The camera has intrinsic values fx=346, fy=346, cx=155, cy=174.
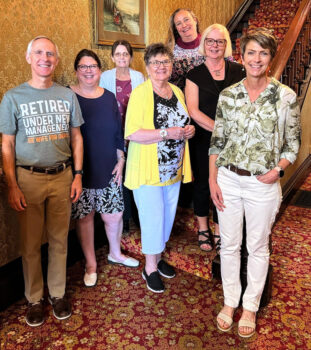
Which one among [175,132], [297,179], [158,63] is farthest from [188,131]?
[297,179]

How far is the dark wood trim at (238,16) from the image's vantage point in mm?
5707

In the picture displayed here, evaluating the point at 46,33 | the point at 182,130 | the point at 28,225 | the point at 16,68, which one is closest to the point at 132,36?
the point at 46,33

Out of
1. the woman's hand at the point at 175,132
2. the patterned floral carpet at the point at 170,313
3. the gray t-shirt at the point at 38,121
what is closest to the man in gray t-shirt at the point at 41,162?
the gray t-shirt at the point at 38,121

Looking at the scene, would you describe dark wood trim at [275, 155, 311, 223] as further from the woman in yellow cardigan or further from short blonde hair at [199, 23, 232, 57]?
short blonde hair at [199, 23, 232, 57]

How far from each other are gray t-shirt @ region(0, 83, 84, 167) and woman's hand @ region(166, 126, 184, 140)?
1.96 feet

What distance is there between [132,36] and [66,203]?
6.49ft

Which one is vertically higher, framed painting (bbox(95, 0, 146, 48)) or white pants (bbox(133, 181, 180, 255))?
framed painting (bbox(95, 0, 146, 48))

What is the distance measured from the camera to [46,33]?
2.50m

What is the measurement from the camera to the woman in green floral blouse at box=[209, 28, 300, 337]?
1.75 meters

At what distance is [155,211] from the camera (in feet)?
7.70

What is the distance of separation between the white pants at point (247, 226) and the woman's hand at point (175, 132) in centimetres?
38

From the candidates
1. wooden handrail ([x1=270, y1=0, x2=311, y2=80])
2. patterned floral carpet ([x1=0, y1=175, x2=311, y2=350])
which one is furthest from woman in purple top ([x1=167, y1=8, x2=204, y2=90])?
patterned floral carpet ([x1=0, y1=175, x2=311, y2=350])

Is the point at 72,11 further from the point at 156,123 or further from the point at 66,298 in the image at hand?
the point at 66,298

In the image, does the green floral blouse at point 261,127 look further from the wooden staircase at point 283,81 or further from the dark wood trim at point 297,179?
the dark wood trim at point 297,179
